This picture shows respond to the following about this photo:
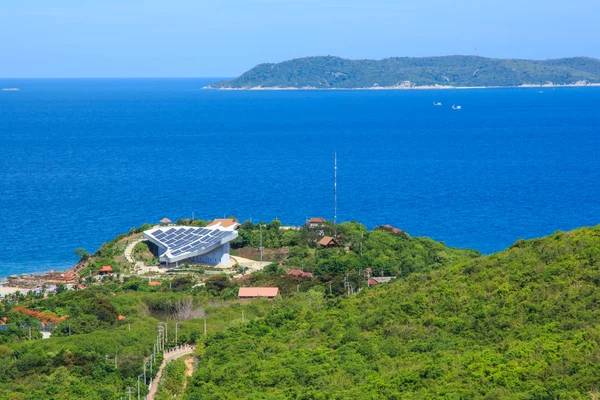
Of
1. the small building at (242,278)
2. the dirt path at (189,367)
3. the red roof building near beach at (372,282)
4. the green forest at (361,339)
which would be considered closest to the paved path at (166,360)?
the green forest at (361,339)

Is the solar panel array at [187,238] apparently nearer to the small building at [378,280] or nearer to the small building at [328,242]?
the small building at [328,242]

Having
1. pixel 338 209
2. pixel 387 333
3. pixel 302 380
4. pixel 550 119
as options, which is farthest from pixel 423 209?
pixel 550 119

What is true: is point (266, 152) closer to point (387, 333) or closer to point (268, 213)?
point (268, 213)

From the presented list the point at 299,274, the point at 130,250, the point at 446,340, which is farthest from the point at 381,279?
the point at 446,340

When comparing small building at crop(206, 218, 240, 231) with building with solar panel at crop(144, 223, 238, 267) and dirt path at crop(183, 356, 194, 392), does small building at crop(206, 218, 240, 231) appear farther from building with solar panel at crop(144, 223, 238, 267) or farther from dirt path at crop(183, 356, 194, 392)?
dirt path at crop(183, 356, 194, 392)

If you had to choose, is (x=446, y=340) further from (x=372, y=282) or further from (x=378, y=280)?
(x=378, y=280)

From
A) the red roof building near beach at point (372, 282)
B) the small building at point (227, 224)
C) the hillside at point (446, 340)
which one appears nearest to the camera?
the hillside at point (446, 340)
